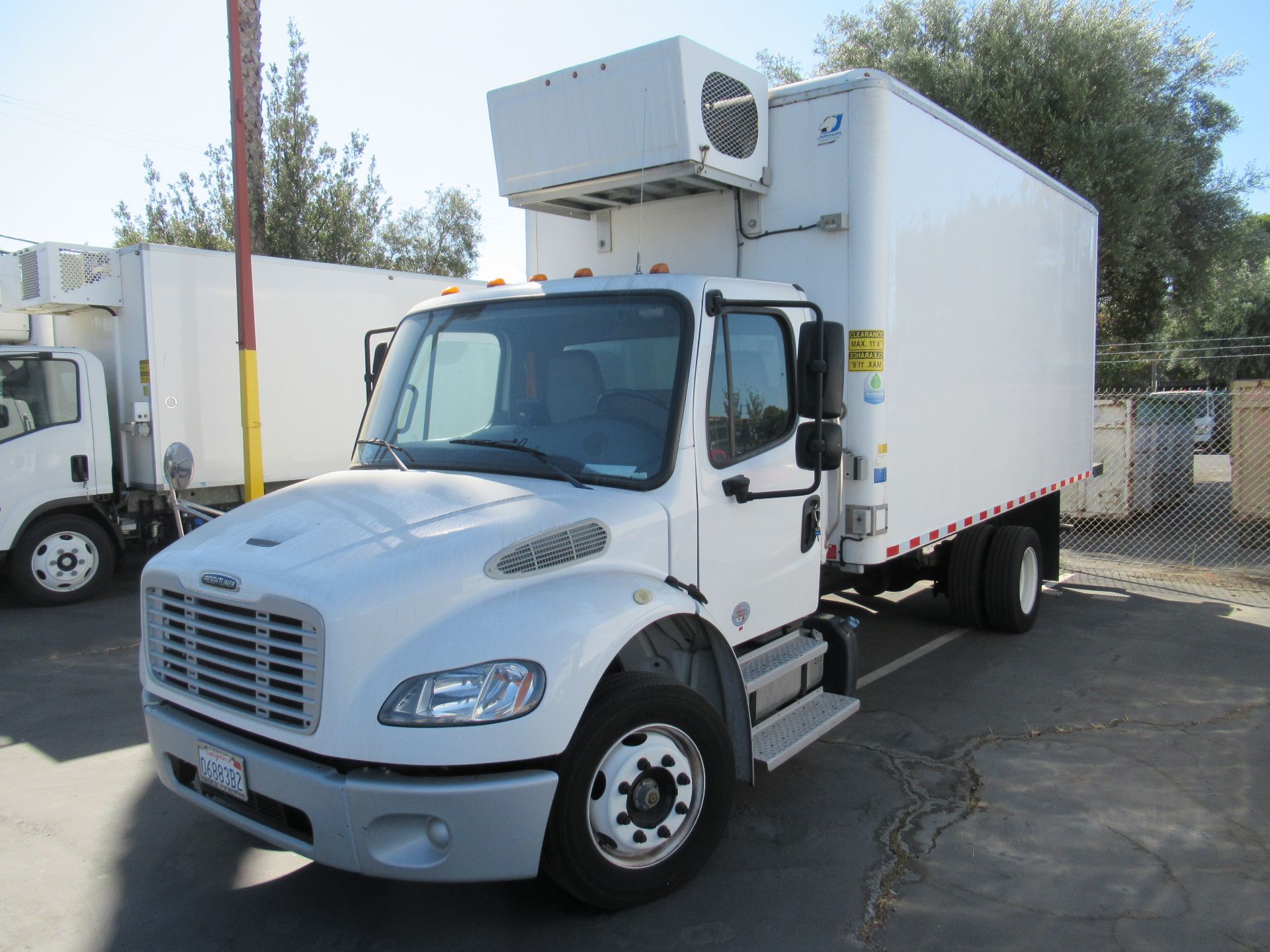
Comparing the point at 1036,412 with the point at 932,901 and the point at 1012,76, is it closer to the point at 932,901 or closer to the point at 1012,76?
the point at 932,901

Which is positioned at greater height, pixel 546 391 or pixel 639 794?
pixel 546 391

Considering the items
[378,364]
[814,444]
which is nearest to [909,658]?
[814,444]

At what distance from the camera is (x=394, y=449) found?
4219 mm

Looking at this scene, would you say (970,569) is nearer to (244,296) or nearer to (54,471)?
(244,296)

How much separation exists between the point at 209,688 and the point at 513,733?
120 cm

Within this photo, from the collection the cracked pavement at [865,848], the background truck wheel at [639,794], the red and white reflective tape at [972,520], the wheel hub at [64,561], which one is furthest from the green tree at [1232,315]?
the wheel hub at [64,561]

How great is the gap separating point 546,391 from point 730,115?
1941mm

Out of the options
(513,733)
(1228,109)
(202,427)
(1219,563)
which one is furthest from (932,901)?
(1228,109)

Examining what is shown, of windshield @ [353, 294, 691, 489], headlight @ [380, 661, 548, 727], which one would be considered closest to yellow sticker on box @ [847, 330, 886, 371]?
windshield @ [353, 294, 691, 489]

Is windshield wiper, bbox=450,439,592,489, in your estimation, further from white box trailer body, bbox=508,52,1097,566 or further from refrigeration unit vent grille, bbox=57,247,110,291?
refrigeration unit vent grille, bbox=57,247,110,291

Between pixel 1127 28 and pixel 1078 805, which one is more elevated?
pixel 1127 28

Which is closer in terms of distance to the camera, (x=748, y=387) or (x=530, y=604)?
(x=530, y=604)

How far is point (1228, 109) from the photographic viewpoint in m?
17.7

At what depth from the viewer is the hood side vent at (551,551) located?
321cm
